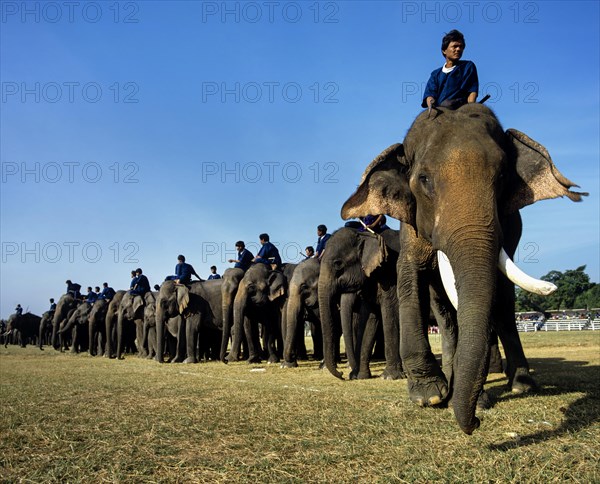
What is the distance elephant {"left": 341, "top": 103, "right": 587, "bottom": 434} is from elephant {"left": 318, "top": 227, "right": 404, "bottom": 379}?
3.25 meters

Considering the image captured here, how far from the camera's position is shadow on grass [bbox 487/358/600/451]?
4.44 meters

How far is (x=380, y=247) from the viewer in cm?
1070

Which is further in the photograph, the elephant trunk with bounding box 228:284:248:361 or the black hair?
the elephant trunk with bounding box 228:284:248:361

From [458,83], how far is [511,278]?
9.06ft

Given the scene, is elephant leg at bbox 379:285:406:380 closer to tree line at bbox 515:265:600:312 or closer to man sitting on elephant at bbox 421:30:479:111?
man sitting on elephant at bbox 421:30:479:111

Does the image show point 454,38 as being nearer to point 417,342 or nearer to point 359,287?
point 417,342

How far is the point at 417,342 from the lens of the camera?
632 centimetres

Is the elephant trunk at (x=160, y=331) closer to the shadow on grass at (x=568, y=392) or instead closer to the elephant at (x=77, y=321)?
the elephant at (x=77, y=321)

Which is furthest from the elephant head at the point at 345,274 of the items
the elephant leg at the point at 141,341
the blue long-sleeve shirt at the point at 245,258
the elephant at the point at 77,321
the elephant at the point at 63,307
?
the elephant at the point at 63,307

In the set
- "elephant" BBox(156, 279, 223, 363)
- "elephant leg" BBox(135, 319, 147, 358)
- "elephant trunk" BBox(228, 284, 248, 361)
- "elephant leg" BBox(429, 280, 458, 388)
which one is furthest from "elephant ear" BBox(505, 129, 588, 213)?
"elephant leg" BBox(135, 319, 147, 358)

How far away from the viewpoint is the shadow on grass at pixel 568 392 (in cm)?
444

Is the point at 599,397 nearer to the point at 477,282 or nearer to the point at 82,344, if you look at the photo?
the point at 477,282

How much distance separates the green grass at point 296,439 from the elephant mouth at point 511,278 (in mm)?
1112

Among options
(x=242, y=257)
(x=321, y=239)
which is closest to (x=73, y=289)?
(x=242, y=257)
